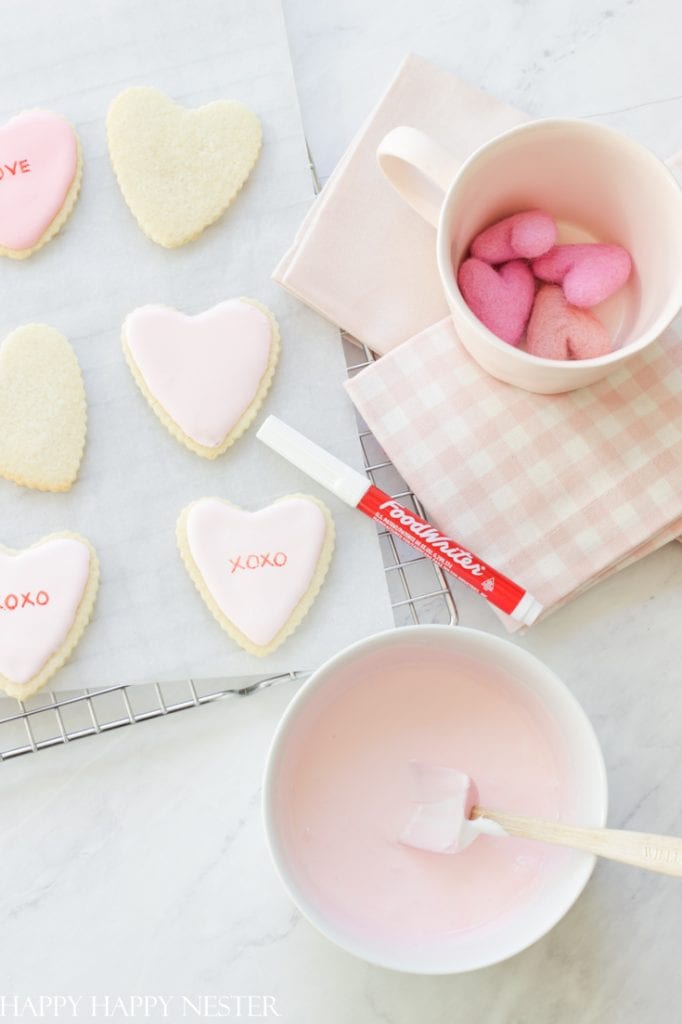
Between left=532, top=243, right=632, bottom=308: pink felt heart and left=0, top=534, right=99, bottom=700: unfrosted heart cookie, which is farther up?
left=532, top=243, right=632, bottom=308: pink felt heart

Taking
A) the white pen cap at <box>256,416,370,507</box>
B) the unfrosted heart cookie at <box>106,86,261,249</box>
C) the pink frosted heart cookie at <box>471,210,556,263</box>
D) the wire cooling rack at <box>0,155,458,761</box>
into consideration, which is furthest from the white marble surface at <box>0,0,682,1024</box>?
the unfrosted heart cookie at <box>106,86,261,249</box>

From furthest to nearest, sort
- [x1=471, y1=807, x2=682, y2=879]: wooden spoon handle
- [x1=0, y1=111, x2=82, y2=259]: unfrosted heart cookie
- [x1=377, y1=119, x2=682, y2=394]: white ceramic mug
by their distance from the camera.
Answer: [x1=0, y1=111, x2=82, y2=259]: unfrosted heart cookie < [x1=377, y1=119, x2=682, y2=394]: white ceramic mug < [x1=471, y1=807, x2=682, y2=879]: wooden spoon handle

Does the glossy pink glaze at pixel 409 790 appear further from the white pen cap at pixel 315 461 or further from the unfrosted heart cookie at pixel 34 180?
the unfrosted heart cookie at pixel 34 180

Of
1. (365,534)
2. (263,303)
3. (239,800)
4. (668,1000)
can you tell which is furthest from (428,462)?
(668,1000)

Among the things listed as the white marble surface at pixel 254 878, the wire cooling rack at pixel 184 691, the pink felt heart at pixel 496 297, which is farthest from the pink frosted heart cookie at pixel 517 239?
the white marble surface at pixel 254 878

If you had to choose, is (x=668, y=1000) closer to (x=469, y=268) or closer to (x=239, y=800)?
(x=239, y=800)

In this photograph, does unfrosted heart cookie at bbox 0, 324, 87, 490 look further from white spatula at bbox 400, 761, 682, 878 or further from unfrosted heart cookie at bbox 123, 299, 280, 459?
white spatula at bbox 400, 761, 682, 878

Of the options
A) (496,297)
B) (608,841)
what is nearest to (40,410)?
(496,297)

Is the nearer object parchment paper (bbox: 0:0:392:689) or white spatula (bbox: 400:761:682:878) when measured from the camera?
white spatula (bbox: 400:761:682:878)
